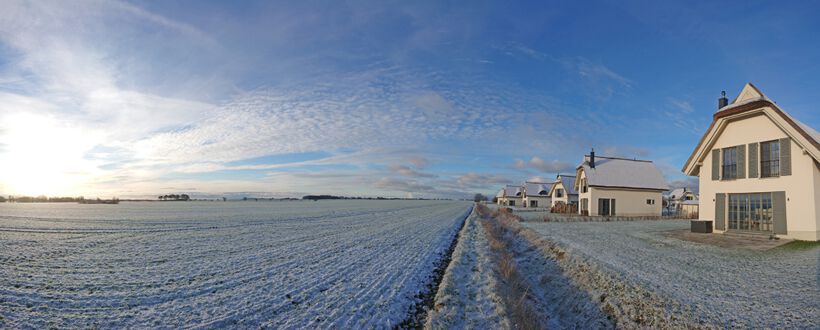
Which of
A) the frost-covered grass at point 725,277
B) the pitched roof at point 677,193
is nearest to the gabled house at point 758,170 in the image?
the frost-covered grass at point 725,277

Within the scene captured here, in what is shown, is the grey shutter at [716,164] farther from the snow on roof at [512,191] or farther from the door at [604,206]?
the snow on roof at [512,191]

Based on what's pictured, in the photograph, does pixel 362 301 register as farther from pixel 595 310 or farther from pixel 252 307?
pixel 595 310

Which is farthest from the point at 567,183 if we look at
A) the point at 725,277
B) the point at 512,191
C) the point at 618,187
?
the point at 512,191

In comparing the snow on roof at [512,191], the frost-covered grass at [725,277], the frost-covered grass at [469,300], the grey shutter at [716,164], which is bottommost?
the frost-covered grass at [469,300]

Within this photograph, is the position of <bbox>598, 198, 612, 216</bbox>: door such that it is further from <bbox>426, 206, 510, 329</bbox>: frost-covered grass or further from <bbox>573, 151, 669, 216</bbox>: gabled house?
<bbox>426, 206, 510, 329</bbox>: frost-covered grass

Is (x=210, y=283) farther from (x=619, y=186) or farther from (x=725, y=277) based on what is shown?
(x=619, y=186)

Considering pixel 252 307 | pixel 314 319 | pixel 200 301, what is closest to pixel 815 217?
pixel 314 319

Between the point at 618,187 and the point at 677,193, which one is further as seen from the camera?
the point at 677,193

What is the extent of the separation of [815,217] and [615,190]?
2253 cm

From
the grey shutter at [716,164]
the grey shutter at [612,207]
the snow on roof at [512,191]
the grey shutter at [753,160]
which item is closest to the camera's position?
the grey shutter at [753,160]

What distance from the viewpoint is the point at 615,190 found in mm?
37875

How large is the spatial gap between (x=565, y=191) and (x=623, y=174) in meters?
9.93

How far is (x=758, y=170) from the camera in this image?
1778 centimetres

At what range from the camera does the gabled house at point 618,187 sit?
37.5 metres
